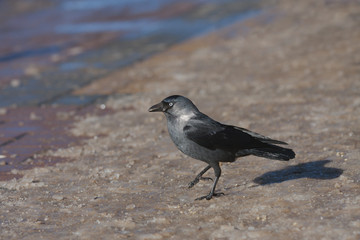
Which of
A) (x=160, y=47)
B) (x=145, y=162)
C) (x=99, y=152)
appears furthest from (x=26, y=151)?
(x=160, y=47)

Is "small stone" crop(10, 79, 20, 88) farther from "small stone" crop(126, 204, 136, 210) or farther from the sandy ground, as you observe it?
"small stone" crop(126, 204, 136, 210)

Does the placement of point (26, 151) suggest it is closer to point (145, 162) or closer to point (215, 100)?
point (145, 162)

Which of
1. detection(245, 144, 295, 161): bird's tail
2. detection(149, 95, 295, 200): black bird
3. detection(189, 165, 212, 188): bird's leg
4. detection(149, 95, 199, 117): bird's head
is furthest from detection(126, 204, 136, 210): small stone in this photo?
detection(245, 144, 295, 161): bird's tail

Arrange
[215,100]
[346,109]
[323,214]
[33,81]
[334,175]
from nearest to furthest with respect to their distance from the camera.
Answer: [323,214] < [334,175] < [346,109] < [215,100] < [33,81]

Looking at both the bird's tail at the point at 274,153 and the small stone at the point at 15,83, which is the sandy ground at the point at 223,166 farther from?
the small stone at the point at 15,83

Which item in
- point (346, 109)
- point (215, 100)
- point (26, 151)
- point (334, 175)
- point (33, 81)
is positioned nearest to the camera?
point (334, 175)

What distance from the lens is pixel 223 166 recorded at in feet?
20.6

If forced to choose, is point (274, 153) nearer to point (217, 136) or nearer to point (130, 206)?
point (217, 136)

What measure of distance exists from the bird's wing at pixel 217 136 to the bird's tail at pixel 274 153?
0.16 feet

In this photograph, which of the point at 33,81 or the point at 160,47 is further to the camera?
the point at 160,47

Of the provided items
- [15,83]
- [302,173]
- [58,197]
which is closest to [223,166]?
[302,173]

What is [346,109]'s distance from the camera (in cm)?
768

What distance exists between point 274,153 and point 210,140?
53 centimetres

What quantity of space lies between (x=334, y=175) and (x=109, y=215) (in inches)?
77.9
